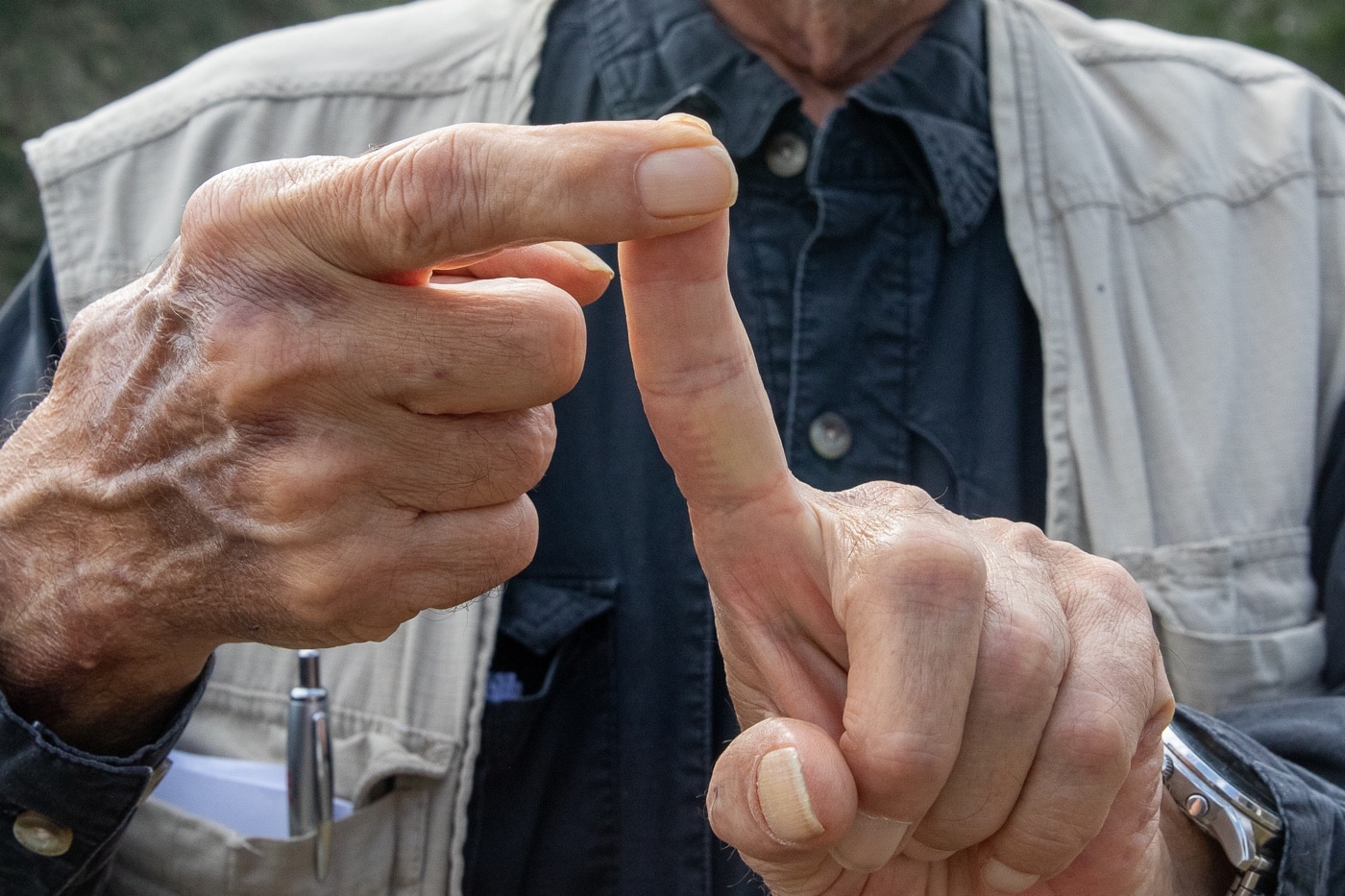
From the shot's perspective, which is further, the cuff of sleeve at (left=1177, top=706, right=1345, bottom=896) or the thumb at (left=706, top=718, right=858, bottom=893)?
the cuff of sleeve at (left=1177, top=706, right=1345, bottom=896)

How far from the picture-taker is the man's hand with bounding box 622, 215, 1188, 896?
0.89 m

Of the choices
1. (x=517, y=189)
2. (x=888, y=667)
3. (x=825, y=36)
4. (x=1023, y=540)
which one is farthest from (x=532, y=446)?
(x=825, y=36)

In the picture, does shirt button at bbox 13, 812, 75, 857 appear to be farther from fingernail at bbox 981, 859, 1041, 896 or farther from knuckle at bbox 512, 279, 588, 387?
fingernail at bbox 981, 859, 1041, 896

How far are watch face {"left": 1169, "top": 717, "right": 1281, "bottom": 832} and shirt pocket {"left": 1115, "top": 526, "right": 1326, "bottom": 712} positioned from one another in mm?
389

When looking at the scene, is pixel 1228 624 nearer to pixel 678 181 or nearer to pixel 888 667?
pixel 888 667

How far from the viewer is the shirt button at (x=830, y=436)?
5.65ft

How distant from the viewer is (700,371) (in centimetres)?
98

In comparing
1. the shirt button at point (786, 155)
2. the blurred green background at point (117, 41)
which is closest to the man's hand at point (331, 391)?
the shirt button at point (786, 155)

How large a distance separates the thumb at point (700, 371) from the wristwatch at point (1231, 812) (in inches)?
24.0

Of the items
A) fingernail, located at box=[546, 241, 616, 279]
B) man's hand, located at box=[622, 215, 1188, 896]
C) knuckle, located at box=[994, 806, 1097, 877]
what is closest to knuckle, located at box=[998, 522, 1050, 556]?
man's hand, located at box=[622, 215, 1188, 896]

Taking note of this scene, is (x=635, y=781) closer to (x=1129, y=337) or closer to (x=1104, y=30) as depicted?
(x=1129, y=337)

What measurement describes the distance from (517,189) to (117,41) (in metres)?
4.40

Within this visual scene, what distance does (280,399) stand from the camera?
974 mm

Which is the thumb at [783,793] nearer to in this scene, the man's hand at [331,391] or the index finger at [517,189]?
the man's hand at [331,391]
